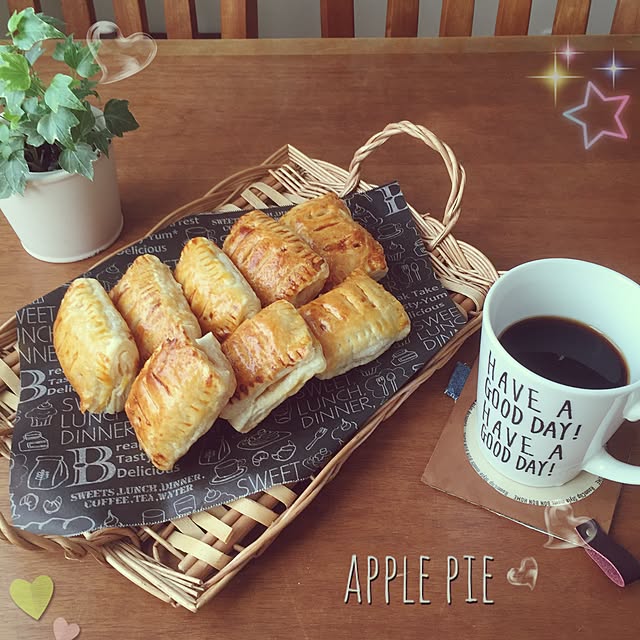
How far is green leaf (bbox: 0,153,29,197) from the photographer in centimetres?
83

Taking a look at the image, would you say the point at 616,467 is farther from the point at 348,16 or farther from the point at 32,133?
the point at 348,16

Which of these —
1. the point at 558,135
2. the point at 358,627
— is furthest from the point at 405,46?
the point at 358,627

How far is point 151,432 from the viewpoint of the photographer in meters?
0.72

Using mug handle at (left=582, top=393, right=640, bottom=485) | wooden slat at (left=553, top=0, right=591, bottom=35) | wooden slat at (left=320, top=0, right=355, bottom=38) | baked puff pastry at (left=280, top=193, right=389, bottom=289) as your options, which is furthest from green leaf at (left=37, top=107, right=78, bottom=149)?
wooden slat at (left=553, top=0, right=591, bottom=35)

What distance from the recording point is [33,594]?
2.18ft

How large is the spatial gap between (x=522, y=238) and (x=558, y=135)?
258 millimetres

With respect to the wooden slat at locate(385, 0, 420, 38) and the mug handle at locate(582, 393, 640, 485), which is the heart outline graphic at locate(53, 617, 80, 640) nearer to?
the mug handle at locate(582, 393, 640, 485)

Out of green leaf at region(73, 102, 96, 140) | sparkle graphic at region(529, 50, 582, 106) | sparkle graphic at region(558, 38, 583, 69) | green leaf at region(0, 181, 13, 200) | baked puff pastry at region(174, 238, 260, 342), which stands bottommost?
baked puff pastry at region(174, 238, 260, 342)

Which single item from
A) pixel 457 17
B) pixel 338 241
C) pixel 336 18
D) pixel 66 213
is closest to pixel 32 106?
pixel 66 213

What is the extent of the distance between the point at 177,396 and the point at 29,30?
18.1 inches

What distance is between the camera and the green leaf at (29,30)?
810mm

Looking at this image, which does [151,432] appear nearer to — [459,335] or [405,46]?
[459,335]

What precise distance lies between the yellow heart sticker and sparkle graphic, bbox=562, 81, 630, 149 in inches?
38.5

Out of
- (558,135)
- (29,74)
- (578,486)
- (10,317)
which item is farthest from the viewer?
(558,135)
